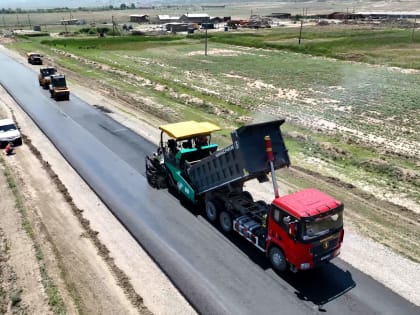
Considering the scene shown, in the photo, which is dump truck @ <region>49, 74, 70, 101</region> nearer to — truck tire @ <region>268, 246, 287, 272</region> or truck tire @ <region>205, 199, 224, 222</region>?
truck tire @ <region>205, 199, 224, 222</region>

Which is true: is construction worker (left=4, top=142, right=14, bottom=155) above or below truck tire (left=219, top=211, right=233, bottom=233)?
below

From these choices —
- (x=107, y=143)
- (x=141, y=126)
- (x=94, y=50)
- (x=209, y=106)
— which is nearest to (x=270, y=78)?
(x=209, y=106)

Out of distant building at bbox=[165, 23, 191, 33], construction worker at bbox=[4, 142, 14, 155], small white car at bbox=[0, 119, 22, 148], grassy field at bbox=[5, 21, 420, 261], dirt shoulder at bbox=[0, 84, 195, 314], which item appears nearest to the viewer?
dirt shoulder at bbox=[0, 84, 195, 314]

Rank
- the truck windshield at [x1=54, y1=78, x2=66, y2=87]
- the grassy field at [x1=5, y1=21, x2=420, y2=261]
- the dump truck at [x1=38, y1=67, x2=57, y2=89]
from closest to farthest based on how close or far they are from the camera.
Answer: the grassy field at [x1=5, y1=21, x2=420, y2=261] → the truck windshield at [x1=54, y1=78, x2=66, y2=87] → the dump truck at [x1=38, y1=67, x2=57, y2=89]

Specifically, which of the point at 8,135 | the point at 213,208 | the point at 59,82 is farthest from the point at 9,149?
the point at 213,208

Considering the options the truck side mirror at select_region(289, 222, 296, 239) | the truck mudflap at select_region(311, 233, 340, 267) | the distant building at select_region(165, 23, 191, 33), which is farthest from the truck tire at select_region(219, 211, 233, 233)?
the distant building at select_region(165, 23, 191, 33)

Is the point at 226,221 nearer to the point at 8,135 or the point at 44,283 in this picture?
the point at 44,283

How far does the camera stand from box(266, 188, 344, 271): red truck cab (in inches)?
508

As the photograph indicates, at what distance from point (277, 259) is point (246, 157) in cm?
380

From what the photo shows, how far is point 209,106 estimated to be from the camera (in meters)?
36.8

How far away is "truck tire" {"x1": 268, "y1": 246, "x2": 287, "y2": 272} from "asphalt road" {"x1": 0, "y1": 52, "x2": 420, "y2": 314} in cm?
30

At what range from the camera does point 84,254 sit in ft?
51.7

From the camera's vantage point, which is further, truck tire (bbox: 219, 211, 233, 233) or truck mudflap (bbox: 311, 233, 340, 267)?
truck tire (bbox: 219, 211, 233, 233)

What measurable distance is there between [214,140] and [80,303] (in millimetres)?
16863
